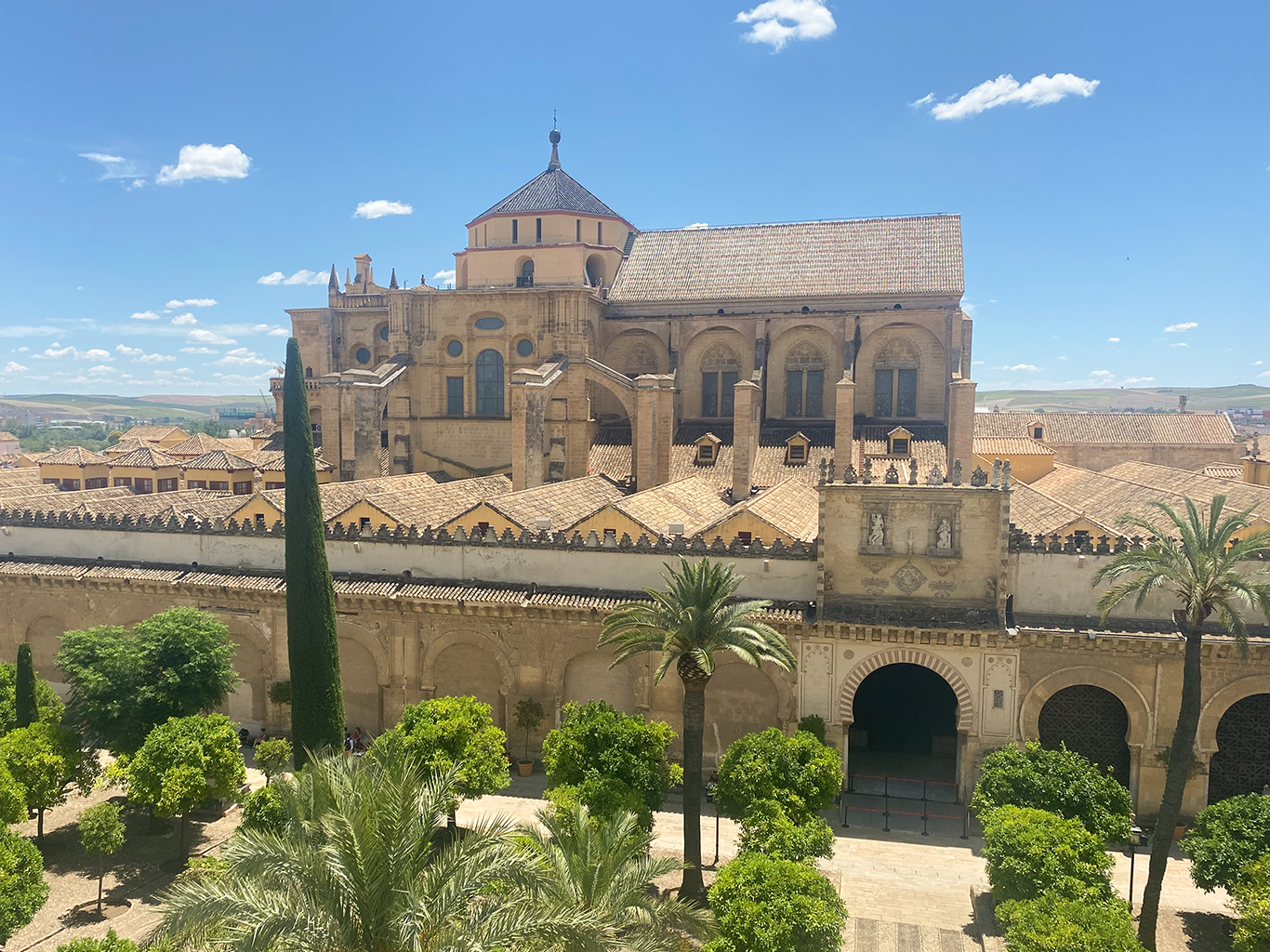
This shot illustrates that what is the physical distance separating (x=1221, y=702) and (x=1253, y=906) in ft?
20.4

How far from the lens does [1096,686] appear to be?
18.7 meters

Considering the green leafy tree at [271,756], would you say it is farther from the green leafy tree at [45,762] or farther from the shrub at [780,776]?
the shrub at [780,776]

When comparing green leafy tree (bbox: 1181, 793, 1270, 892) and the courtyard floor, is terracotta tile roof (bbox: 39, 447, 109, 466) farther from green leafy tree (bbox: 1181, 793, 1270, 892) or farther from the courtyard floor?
green leafy tree (bbox: 1181, 793, 1270, 892)

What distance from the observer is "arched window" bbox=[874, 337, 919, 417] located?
3516 cm

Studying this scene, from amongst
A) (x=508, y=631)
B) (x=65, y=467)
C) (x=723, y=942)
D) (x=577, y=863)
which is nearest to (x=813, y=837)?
(x=723, y=942)

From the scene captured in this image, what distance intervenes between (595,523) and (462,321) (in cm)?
1586

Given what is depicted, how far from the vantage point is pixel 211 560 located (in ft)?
78.3

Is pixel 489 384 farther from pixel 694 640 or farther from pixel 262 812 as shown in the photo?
pixel 694 640

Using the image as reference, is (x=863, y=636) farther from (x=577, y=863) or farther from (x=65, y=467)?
(x=65, y=467)

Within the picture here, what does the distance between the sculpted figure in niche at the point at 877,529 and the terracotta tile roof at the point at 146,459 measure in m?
41.0

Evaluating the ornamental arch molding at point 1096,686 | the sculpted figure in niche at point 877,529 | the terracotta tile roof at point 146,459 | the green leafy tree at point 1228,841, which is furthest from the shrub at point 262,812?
the terracotta tile roof at point 146,459

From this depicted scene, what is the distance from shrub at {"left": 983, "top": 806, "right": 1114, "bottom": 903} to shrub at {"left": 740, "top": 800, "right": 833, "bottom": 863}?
2.67 meters

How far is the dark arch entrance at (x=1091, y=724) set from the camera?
61.8 ft

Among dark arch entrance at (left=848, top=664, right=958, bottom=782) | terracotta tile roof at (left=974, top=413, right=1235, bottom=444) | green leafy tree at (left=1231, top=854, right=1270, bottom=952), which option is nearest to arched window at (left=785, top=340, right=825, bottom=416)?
dark arch entrance at (left=848, top=664, right=958, bottom=782)
